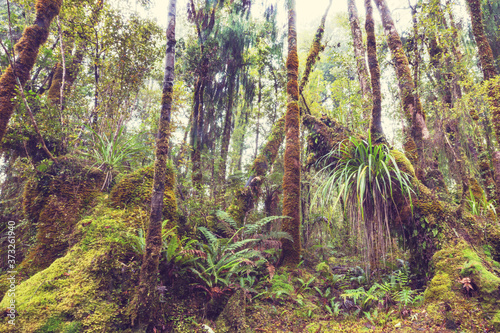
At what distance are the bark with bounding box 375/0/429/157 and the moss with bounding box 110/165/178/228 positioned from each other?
470cm

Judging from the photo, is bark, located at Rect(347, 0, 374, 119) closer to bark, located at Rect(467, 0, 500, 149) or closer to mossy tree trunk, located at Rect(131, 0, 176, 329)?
bark, located at Rect(467, 0, 500, 149)

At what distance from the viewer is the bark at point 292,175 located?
4.34 meters

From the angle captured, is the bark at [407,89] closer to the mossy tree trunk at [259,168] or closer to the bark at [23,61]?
the mossy tree trunk at [259,168]

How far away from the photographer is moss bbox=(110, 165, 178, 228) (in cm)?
380

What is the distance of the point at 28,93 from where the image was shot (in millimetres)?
4316

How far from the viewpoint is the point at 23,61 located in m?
3.60

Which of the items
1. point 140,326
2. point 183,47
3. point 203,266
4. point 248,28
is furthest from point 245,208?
point 248,28

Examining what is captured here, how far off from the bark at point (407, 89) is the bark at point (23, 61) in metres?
6.32

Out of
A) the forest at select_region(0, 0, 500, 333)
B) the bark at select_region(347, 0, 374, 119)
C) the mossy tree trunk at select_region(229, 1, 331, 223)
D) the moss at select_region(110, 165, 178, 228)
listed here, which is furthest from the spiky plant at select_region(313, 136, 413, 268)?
the bark at select_region(347, 0, 374, 119)

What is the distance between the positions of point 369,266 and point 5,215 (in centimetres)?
723

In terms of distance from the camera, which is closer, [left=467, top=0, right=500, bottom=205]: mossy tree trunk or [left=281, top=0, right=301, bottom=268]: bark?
[left=281, top=0, right=301, bottom=268]: bark

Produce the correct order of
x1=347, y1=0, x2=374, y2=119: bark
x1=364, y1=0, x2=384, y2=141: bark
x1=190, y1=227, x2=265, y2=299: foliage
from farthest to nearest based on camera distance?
x1=347, y1=0, x2=374, y2=119: bark → x1=364, y1=0, x2=384, y2=141: bark → x1=190, y1=227, x2=265, y2=299: foliage

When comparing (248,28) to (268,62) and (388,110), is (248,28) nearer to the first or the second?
(268,62)

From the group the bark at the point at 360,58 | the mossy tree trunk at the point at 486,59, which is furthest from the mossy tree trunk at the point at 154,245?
the mossy tree trunk at the point at 486,59
